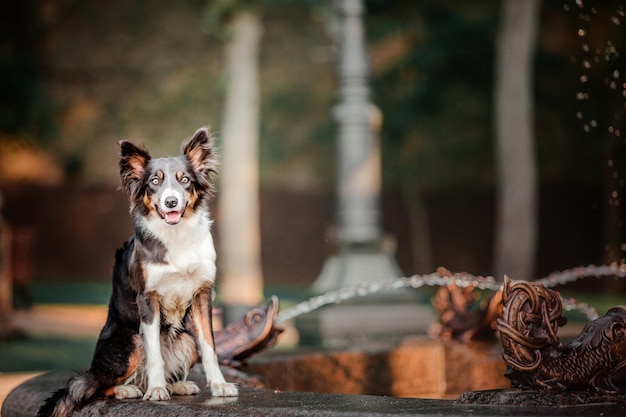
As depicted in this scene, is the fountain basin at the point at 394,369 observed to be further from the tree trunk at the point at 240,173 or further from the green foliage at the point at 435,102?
the green foliage at the point at 435,102

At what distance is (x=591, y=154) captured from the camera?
27.0 meters

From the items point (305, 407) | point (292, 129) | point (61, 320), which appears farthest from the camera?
point (292, 129)

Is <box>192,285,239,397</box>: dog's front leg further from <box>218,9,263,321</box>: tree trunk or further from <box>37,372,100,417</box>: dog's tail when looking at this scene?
<box>218,9,263,321</box>: tree trunk

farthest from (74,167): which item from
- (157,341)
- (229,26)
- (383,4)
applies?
(157,341)

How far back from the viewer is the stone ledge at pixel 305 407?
3.77m

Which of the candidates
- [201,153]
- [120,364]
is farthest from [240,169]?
[120,364]

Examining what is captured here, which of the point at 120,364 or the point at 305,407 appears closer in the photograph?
the point at 305,407

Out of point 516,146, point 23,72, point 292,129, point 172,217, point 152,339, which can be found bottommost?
point 152,339

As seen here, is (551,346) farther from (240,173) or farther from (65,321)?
(240,173)

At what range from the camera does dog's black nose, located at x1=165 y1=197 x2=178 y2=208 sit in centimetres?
437

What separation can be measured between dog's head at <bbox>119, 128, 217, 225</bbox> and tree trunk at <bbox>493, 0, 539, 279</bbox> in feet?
50.7

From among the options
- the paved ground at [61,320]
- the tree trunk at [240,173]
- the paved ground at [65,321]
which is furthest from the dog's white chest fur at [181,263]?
the tree trunk at [240,173]

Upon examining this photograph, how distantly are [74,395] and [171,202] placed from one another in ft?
2.81

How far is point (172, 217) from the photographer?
438 centimetres
